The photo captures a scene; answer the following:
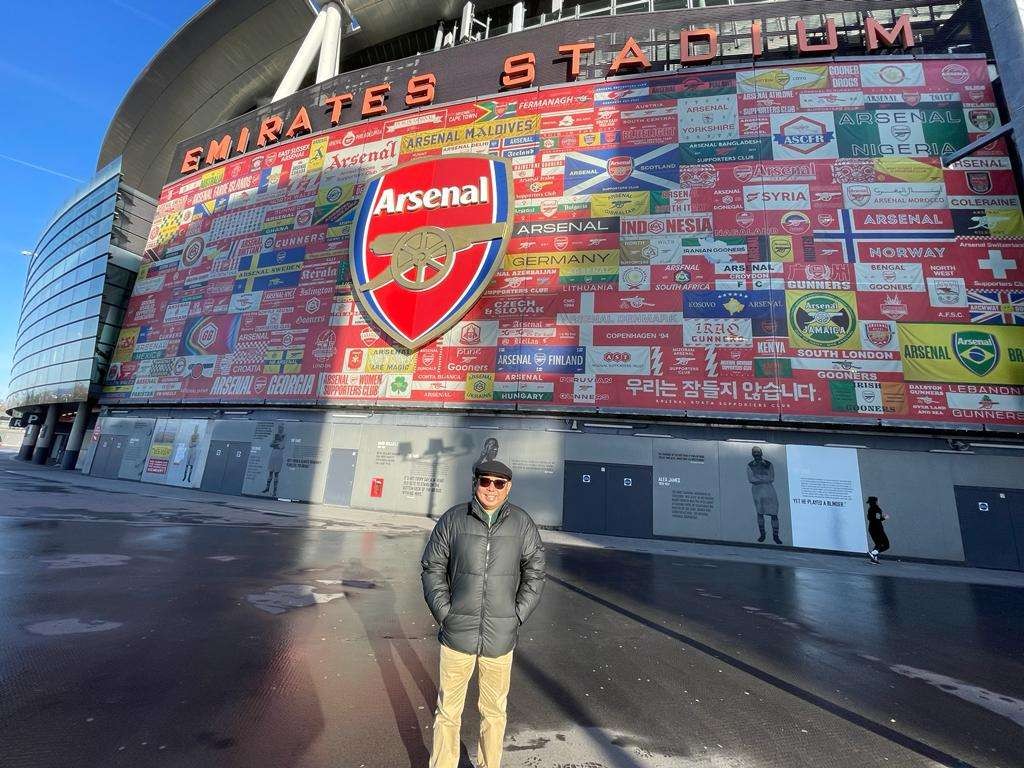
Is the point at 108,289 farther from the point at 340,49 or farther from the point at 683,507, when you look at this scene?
the point at 683,507

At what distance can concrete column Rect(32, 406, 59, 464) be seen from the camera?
34719 millimetres

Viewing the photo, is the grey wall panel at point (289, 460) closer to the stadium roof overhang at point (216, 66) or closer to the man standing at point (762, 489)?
the man standing at point (762, 489)

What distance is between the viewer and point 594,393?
15547 mm

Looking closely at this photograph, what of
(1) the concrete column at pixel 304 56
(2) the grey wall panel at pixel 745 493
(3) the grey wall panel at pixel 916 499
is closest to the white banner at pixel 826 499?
(2) the grey wall panel at pixel 745 493

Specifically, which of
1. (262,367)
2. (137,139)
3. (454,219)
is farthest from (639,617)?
(137,139)

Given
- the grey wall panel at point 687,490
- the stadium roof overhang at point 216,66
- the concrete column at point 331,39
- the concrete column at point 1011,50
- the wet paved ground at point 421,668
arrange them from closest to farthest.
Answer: the wet paved ground at point 421,668
the concrete column at point 1011,50
the grey wall panel at point 687,490
the concrete column at point 331,39
the stadium roof overhang at point 216,66

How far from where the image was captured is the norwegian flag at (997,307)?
13.5 m

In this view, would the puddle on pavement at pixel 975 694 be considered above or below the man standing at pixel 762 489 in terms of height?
below

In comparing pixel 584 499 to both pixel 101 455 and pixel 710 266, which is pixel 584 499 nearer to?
pixel 710 266

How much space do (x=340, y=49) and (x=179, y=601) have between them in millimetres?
39543

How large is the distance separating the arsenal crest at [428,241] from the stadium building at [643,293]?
0.15 meters

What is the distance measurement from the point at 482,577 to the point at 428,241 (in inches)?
728

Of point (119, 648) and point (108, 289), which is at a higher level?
point (108, 289)

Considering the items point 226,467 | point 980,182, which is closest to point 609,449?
point 980,182
